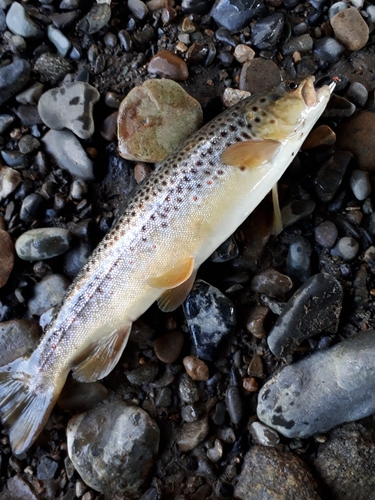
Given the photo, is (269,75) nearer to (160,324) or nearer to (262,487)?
(160,324)

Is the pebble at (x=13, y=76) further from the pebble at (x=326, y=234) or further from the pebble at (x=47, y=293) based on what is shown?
the pebble at (x=326, y=234)

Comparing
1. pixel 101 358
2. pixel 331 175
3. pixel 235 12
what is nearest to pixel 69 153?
pixel 101 358

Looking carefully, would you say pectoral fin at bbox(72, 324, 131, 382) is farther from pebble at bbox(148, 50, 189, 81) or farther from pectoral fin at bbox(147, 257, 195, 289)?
pebble at bbox(148, 50, 189, 81)

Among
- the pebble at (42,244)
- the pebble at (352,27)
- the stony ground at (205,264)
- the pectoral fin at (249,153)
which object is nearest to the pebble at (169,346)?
the stony ground at (205,264)

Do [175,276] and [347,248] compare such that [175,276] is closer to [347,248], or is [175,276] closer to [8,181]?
[347,248]

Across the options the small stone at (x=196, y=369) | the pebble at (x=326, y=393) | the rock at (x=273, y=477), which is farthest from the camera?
the small stone at (x=196, y=369)

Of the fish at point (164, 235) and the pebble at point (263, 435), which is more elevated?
the fish at point (164, 235)
